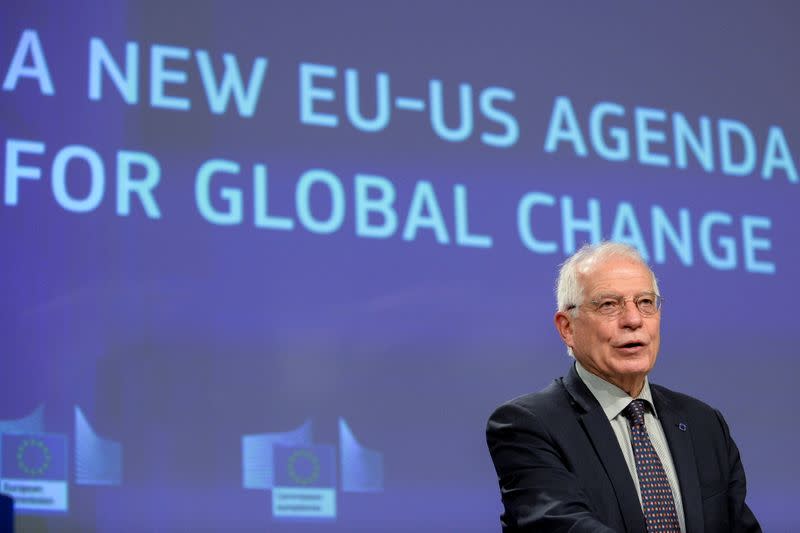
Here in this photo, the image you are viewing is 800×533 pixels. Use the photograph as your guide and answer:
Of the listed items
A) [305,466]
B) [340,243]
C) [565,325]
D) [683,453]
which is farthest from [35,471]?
[683,453]

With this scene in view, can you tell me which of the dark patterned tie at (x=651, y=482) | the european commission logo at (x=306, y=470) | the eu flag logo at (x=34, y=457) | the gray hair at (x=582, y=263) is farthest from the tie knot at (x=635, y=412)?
the eu flag logo at (x=34, y=457)

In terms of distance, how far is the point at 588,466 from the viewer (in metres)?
2.60

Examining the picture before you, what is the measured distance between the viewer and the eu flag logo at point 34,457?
4.17 m

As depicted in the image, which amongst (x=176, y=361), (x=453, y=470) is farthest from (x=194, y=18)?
(x=453, y=470)

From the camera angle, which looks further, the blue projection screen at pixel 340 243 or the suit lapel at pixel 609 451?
the blue projection screen at pixel 340 243

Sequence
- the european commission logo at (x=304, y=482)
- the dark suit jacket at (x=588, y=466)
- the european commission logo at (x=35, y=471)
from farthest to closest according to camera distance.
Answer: the european commission logo at (x=304, y=482), the european commission logo at (x=35, y=471), the dark suit jacket at (x=588, y=466)

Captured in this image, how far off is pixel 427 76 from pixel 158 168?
1273 millimetres

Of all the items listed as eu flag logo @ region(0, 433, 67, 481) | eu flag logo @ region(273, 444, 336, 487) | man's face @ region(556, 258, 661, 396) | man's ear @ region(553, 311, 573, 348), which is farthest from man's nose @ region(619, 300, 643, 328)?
eu flag logo @ region(0, 433, 67, 481)

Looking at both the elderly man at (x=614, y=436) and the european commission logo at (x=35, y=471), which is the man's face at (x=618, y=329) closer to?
the elderly man at (x=614, y=436)

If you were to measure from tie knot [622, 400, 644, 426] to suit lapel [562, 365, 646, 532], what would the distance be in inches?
2.9

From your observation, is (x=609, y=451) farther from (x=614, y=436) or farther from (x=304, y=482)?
(x=304, y=482)

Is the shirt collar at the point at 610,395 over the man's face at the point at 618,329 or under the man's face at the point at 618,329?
under

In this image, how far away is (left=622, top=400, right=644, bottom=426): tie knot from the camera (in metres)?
2.73

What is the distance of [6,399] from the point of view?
4.23 metres
